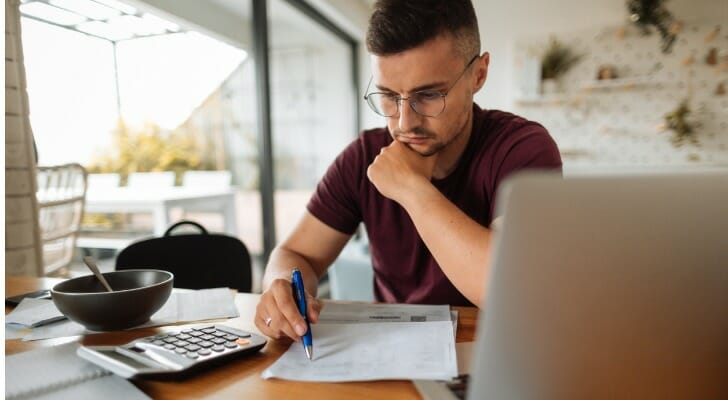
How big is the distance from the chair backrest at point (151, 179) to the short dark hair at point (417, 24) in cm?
141

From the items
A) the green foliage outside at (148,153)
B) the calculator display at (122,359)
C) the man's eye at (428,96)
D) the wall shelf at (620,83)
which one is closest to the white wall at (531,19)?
the wall shelf at (620,83)

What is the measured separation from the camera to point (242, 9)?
260 centimetres

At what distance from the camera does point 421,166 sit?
1.05 metres

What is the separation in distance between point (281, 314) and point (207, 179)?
1.96m

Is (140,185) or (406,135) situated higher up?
(406,135)

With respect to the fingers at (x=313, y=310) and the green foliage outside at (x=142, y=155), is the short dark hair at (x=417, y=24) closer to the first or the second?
the fingers at (x=313, y=310)

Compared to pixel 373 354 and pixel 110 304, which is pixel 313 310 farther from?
pixel 110 304

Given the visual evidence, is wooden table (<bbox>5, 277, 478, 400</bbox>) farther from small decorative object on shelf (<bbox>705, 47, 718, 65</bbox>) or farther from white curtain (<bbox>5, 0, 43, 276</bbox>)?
small decorative object on shelf (<bbox>705, 47, 718, 65</bbox>)

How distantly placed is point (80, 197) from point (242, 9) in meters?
1.44

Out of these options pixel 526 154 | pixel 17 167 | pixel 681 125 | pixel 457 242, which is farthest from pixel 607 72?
pixel 17 167

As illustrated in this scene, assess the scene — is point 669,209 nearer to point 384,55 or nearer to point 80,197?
point 384,55

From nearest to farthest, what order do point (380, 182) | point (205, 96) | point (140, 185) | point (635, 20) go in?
point (380, 182), point (140, 185), point (205, 96), point (635, 20)

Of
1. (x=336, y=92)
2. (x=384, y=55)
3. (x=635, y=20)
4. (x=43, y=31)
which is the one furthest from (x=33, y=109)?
(x=635, y=20)

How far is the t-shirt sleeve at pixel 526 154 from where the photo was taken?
985 millimetres
